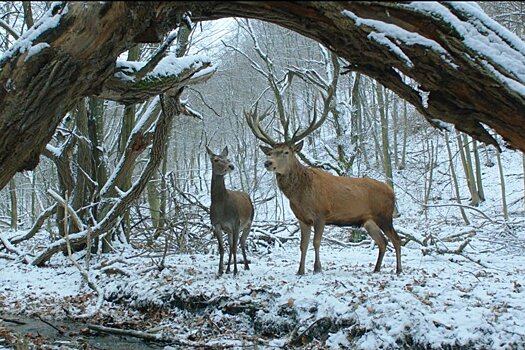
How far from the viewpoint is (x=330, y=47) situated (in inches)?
141

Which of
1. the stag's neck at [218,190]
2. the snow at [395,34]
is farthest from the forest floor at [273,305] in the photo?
the snow at [395,34]

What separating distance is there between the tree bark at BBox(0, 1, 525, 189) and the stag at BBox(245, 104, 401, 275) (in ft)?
15.0

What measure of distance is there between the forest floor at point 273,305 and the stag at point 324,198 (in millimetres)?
705

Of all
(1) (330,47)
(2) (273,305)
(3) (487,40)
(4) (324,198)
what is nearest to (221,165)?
(4) (324,198)

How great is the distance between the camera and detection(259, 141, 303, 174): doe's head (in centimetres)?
813

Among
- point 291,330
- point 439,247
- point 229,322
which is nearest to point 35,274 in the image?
point 229,322

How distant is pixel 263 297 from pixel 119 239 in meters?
6.12

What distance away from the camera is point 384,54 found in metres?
3.36

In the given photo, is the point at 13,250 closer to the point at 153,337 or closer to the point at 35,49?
the point at 153,337

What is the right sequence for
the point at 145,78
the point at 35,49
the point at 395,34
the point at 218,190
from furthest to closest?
the point at 218,190 → the point at 145,78 → the point at 35,49 → the point at 395,34

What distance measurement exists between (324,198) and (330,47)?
15.9ft

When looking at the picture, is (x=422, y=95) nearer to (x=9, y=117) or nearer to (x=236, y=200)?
(x=9, y=117)

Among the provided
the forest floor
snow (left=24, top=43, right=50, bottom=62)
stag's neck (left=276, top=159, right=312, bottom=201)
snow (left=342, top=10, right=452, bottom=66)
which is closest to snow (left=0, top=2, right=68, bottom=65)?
snow (left=24, top=43, right=50, bottom=62)

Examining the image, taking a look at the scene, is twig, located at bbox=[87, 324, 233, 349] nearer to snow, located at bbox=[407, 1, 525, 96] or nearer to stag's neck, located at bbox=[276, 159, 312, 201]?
stag's neck, located at bbox=[276, 159, 312, 201]
